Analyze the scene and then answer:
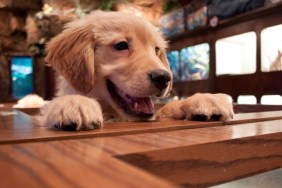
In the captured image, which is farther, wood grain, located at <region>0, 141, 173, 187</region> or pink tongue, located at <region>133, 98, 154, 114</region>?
pink tongue, located at <region>133, 98, 154, 114</region>

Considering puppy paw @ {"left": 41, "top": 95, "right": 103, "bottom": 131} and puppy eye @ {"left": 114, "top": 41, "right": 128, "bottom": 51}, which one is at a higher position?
puppy eye @ {"left": 114, "top": 41, "right": 128, "bottom": 51}

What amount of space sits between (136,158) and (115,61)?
918 mm

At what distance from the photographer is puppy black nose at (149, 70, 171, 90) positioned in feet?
4.00

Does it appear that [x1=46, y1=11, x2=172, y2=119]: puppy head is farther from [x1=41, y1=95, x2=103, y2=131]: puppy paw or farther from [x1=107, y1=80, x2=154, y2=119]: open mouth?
[x1=41, y1=95, x2=103, y2=131]: puppy paw

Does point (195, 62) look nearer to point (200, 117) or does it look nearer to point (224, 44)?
point (224, 44)

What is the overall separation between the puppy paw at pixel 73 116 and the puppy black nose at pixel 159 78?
38 centimetres

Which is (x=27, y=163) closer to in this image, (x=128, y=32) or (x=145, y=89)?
(x=145, y=89)

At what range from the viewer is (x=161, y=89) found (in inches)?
49.6

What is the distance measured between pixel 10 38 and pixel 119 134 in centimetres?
969

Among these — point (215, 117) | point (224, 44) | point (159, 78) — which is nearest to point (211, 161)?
point (215, 117)

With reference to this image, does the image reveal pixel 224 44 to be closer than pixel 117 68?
No

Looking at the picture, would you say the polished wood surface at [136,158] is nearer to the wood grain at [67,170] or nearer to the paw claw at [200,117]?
the wood grain at [67,170]

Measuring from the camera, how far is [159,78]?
1.22 m

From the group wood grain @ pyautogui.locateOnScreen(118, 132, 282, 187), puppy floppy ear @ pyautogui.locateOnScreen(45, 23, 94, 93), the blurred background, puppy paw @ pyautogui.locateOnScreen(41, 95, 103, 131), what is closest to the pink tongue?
puppy floppy ear @ pyautogui.locateOnScreen(45, 23, 94, 93)
